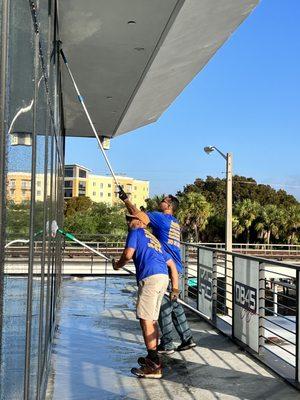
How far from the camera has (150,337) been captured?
18.3 feet

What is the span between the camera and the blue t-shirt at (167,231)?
6480mm

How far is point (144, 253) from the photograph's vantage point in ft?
18.5

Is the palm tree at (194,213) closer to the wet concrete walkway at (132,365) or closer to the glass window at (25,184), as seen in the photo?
the wet concrete walkway at (132,365)

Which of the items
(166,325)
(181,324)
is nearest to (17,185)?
(166,325)

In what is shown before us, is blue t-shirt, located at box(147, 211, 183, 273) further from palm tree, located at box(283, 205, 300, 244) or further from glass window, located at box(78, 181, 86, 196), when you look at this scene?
glass window, located at box(78, 181, 86, 196)

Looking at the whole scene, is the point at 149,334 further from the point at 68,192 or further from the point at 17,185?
the point at 68,192

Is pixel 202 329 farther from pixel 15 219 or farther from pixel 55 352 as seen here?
pixel 15 219

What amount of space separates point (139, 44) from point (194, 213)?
60.2 metres

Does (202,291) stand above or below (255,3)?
below

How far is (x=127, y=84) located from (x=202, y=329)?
379cm

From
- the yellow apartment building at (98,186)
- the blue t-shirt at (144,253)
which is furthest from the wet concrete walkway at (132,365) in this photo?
the yellow apartment building at (98,186)

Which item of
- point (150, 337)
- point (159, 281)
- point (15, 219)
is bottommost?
point (150, 337)

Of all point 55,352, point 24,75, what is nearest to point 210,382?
point 55,352

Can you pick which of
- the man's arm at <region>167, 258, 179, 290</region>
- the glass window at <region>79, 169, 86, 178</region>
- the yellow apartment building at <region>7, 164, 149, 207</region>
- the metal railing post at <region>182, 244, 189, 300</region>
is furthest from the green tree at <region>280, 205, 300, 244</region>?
the glass window at <region>79, 169, 86, 178</region>
